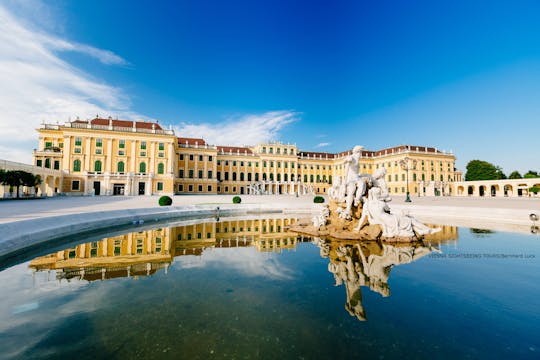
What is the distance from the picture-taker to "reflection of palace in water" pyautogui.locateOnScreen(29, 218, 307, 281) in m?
5.36

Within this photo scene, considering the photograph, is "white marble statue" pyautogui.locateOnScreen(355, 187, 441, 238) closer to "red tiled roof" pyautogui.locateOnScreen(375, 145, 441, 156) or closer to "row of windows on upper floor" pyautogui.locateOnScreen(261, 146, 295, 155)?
"row of windows on upper floor" pyautogui.locateOnScreen(261, 146, 295, 155)

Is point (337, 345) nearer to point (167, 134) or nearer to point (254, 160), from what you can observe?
point (167, 134)

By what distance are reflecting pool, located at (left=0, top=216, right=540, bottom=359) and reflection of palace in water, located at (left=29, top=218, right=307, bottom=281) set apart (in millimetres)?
61

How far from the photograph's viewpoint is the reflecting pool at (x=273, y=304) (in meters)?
2.78

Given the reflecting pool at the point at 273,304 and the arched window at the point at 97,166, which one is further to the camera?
the arched window at the point at 97,166

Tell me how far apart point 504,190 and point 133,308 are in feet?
218

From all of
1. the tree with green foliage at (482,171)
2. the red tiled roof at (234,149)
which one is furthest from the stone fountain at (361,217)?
the tree with green foliage at (482,171)

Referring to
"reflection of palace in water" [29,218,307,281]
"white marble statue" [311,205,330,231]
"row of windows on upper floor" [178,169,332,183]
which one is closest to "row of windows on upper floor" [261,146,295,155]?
"row of windows on upper floor" [178,169,332,183]

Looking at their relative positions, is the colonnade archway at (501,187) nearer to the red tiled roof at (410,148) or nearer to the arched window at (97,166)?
the red tiled roof at (410,148)

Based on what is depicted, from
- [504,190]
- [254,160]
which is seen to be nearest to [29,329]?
[254,160]

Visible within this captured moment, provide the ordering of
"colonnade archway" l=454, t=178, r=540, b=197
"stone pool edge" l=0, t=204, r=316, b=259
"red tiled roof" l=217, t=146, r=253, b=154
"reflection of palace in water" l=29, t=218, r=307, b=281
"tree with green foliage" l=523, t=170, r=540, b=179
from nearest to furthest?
1. "reflection of palace in water" l=29, t=218, r=307, b=281
2. "stone pool edge" l=0, t=204, r=316, b=259
3. "colonnade archway" l=454, t=178, r=540, b=197
4. "tree with green foliage" l=523, t=170, r=540, b=179
5. "red tiled roof" l=217, t=146, r=253, b=154

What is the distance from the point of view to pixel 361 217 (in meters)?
9.15

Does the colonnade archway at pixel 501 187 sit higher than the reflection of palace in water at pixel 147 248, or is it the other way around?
the colonnade archway at pixel 501 187

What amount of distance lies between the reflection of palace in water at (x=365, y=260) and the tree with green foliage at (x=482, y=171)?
6520 cm
